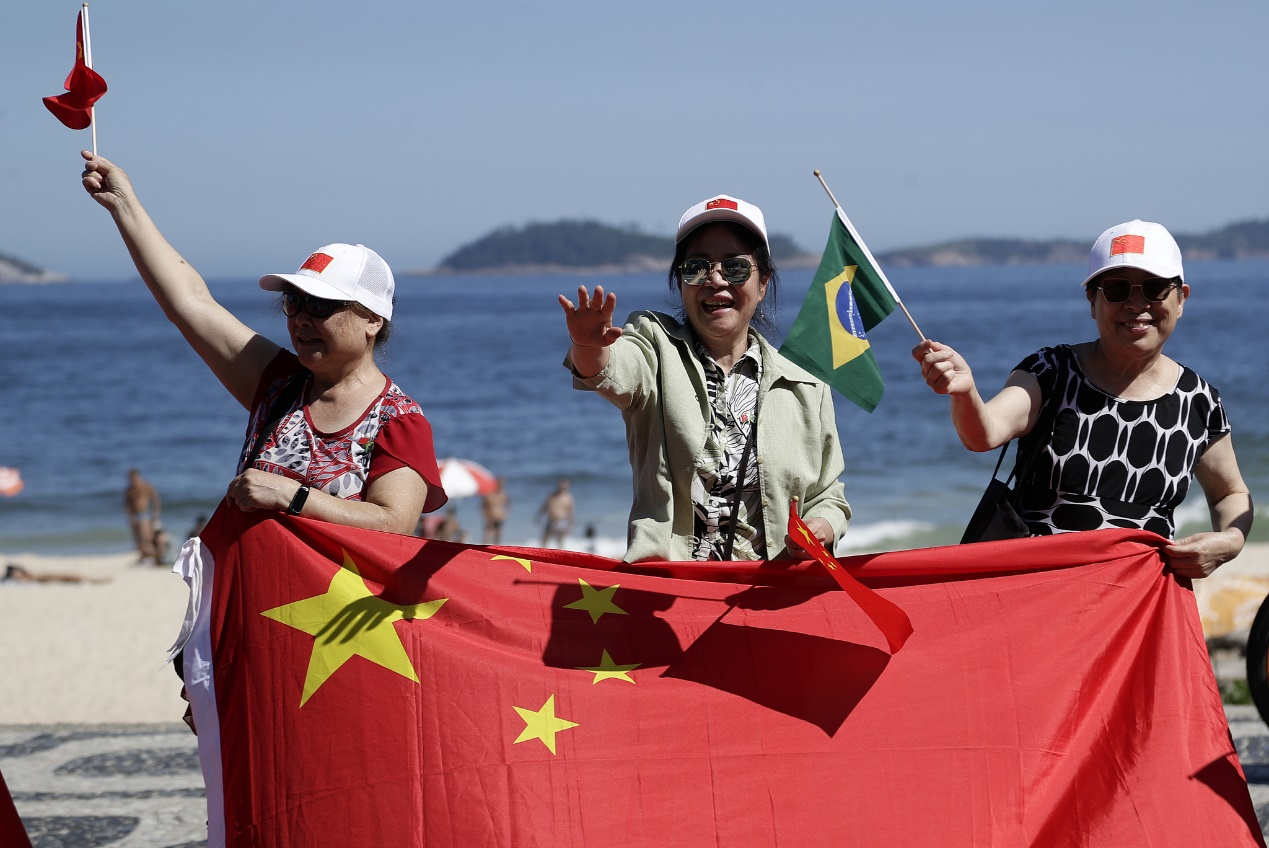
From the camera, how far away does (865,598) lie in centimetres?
388

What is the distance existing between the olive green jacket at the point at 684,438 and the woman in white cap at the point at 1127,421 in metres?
0.49

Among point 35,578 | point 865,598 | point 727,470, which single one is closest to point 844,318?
point 727,470

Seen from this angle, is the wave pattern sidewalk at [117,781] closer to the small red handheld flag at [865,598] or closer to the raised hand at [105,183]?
the small red handheld flag at [865,598]

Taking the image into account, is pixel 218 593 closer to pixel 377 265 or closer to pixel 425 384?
pixel 377 265

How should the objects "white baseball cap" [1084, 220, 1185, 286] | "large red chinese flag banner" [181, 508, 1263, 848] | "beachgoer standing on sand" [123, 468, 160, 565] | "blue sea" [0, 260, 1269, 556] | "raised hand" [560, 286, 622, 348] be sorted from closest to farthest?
"raised hand" [560, 286, 622, 348] < "large red chinese flag banner" [181, 508, 1263, 848] < "white baseball cap" [1084, 220, 1185, 286] < "beachgoer standing on sand" [123, 468, 160, 565] < "blue sea" [0, 260, 1269, 556]

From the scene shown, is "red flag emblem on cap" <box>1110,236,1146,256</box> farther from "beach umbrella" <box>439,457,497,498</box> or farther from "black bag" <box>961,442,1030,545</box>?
"beach umbrella" <box>439,457,497,498</box>

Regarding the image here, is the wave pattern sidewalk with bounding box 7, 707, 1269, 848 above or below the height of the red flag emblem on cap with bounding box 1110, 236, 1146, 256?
below

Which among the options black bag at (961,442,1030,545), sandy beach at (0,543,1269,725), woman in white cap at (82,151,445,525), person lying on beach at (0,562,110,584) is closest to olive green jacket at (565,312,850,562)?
black bag at (961,442,1030,545)

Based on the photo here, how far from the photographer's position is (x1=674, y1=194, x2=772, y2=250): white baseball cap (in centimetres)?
401

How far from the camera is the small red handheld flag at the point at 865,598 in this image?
3.87 meters

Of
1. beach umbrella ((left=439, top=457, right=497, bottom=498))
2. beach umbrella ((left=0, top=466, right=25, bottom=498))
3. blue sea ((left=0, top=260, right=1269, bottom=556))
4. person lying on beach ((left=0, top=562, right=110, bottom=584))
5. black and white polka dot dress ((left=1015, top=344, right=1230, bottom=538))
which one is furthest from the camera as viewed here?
blue sea ((left=0, top=260, right=1269, bottom=556))

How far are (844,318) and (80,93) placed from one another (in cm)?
245

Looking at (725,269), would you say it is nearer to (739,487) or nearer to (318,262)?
(739,487)

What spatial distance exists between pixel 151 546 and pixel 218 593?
18907 mm
